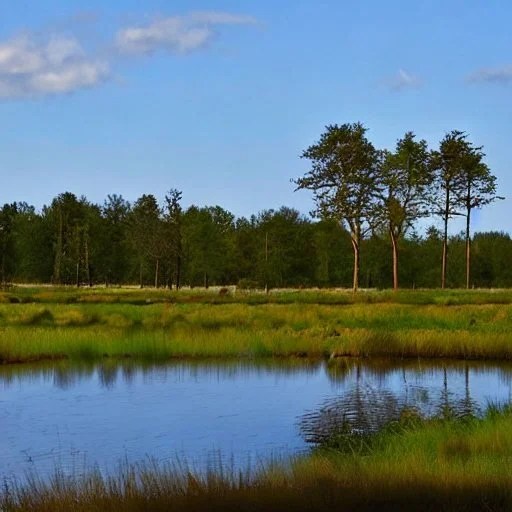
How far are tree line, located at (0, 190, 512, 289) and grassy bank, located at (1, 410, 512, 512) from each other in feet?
259

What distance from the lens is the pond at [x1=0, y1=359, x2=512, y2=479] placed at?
1280 cm

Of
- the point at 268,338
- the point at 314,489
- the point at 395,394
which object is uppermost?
the point at 268,338

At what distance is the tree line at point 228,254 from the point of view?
94000mm

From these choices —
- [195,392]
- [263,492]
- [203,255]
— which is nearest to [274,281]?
[203,255]

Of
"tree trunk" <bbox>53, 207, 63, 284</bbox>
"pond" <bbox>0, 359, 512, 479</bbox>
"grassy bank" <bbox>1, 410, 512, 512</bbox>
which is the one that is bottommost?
"pond" <bbox>0, 359, 512, 479</bbox>

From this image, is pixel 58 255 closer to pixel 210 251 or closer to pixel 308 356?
pixel 210 251

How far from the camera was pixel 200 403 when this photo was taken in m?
17.3

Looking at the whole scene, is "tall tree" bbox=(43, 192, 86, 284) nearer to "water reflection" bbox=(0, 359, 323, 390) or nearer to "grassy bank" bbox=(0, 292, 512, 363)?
"grassy bank" bbox=(0, 292, 512, 363)

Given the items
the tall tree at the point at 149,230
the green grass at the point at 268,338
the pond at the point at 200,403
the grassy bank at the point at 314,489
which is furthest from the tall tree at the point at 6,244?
the grassy bank at the point at 314,489

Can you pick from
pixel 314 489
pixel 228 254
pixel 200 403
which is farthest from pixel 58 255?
pixel 314 489

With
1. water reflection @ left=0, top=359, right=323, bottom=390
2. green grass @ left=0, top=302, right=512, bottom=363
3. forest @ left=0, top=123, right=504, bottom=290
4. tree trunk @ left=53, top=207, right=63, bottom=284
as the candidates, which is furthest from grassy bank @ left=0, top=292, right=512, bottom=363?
tree trunk @ left=53, top=207, right=63, bottom=284

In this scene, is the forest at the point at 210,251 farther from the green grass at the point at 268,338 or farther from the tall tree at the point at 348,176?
the green grass at the point at 268,338

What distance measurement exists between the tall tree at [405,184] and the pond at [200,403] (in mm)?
37160

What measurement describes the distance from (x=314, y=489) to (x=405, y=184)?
53.7m
